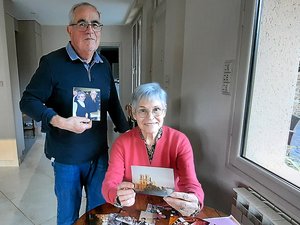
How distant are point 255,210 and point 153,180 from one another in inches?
17.5

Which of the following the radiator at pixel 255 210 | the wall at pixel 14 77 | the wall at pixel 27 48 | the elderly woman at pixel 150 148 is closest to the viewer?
the radiator at pixel 255 210

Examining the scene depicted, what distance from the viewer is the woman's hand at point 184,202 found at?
2.88ft

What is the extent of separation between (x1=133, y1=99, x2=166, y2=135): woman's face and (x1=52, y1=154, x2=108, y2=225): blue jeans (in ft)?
1.41

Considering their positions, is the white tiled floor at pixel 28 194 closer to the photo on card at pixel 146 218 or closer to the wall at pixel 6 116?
the wall at pixel 6 116

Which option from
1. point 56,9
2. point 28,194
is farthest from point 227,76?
point 56,9

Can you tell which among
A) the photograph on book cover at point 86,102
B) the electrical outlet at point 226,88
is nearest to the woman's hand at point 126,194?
the photograph on book cover at point 86,102

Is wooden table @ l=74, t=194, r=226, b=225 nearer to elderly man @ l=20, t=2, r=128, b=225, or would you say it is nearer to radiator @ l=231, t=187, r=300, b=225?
radiator @ l=231, t=187, r=300, b=225

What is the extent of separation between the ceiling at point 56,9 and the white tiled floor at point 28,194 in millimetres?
2289

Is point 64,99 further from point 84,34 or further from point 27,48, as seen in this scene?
point 27,48

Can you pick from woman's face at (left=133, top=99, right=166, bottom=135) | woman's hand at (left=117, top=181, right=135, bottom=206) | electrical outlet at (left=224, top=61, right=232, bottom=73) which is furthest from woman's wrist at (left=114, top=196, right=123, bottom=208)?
electrical outlet at (left=224, top=61, right=232, bottom=73)

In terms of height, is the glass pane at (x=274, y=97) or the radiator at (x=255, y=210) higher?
the glass pane at (x=274, y=97)

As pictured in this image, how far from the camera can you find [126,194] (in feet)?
2.94

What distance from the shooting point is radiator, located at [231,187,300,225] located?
2.77ft

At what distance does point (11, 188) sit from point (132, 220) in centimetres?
211
